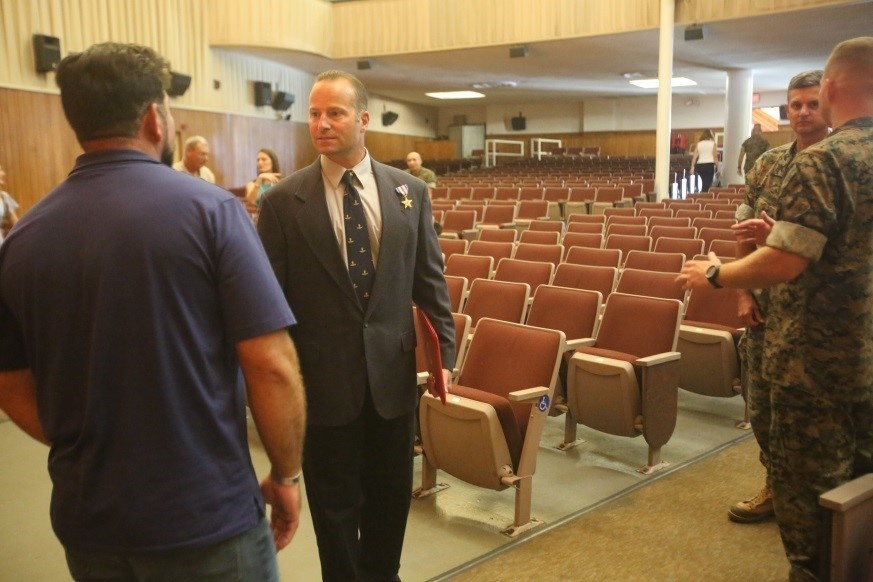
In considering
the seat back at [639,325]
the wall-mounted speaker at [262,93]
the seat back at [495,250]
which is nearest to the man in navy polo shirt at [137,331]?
the seat back at [639,325]

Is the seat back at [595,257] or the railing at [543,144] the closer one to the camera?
the seat back at [595,257]

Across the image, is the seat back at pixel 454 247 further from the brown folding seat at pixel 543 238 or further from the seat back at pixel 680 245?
the seat back at pixel 680 245

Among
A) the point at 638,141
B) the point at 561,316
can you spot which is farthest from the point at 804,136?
the point at 638,141

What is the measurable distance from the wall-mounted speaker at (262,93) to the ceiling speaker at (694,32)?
27.2ft

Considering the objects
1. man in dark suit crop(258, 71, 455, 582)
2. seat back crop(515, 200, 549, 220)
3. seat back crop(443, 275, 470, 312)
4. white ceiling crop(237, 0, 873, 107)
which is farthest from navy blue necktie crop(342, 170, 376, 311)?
white ceiling crop(237, 0, 873, 107)

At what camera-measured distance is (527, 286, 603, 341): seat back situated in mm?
3773

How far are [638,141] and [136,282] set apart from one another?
23.0 metres

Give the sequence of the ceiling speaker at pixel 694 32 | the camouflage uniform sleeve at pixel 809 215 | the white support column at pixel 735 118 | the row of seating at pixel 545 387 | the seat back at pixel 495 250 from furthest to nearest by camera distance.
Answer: the white support column at pixel 735 118
the ceiling speaker at pixel 694 32
the seat back at pixel 495 250
the row of seating at pixel 545 387
the camouflage uniform sleeve at pixel 809 215

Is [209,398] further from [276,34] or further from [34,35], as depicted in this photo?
[276,34]

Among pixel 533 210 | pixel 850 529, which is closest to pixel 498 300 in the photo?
pixel 850 529

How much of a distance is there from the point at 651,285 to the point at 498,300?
858 mm

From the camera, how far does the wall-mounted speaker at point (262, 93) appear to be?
15.5 m

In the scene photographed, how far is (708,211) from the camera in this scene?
754 centimetres

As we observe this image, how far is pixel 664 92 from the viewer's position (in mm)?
10602
